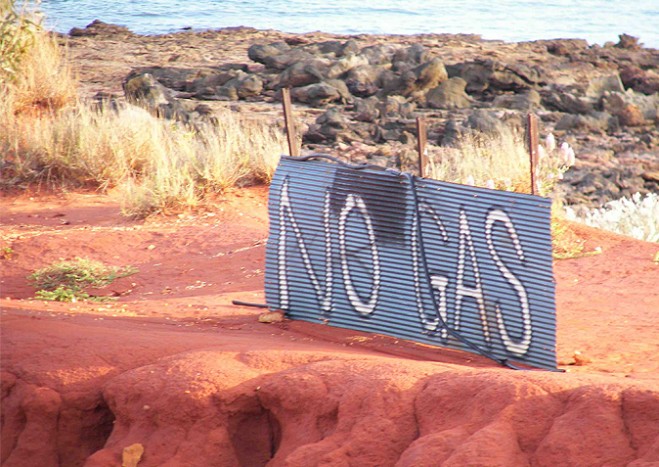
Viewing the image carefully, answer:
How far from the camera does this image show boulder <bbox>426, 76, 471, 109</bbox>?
20734 millimetres

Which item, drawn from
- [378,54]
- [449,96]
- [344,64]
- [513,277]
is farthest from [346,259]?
[378,54]

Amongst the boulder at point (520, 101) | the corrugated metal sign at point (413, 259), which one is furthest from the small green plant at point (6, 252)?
the boulder at point (520, 101)

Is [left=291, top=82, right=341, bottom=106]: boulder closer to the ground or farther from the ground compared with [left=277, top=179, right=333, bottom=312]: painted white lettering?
closer to the ground

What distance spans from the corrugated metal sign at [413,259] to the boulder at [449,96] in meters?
15.5

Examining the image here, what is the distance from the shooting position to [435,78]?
2206 cm

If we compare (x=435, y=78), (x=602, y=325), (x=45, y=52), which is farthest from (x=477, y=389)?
(x=435, y=78)

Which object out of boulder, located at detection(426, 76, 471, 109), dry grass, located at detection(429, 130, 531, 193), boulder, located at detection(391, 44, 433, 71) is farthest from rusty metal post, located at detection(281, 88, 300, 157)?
boulder, located at detection(391, 44, 433, 71)

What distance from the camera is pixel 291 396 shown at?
12.7 ft

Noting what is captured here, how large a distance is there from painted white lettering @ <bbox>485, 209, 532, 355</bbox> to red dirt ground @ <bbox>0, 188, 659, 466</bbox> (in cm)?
27

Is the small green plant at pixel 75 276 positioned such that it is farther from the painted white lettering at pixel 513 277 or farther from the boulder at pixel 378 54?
the boulder at pixel 378 54

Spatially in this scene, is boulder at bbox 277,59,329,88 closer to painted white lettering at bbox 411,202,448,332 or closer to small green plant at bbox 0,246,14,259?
small green plant at bbox 0,246,14,259

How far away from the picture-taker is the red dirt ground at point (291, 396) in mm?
3350

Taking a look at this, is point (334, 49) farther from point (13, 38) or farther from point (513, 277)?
point (513, 277)

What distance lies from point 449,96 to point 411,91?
3.56ft
